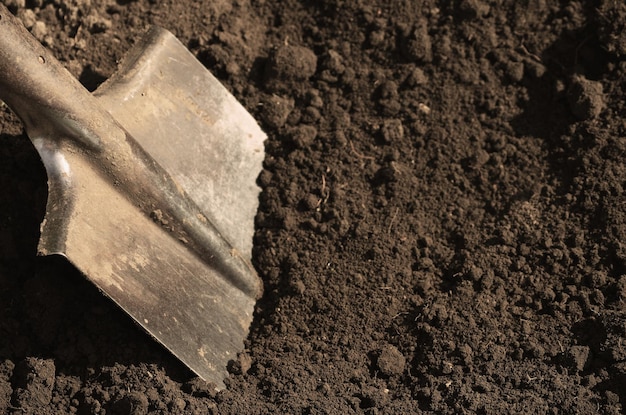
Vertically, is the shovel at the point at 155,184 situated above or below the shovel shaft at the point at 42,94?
below

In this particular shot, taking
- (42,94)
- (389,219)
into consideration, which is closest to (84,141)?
(42,94)

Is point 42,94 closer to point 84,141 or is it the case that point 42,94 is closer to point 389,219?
point 84,141

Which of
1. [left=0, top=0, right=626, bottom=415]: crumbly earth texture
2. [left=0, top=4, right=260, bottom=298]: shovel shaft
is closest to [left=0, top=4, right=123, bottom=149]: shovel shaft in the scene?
[left=0, top=4, right=260, bottom=298]: shovel shaft

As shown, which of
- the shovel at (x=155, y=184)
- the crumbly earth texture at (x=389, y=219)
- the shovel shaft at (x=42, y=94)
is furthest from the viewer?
the crumbly earth texture at (x=389, y=219)

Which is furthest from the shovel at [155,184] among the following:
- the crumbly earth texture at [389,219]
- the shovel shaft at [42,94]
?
the crumbly earth texture at [389,219]

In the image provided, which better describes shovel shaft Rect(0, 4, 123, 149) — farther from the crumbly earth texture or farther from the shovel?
the crumbly earth texture

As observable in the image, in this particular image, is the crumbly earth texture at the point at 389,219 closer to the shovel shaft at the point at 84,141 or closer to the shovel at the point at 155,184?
the shovel at the point at 155,184

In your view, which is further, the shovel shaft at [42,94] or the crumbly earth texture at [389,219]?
the crumbly earth texture at [389,219]
